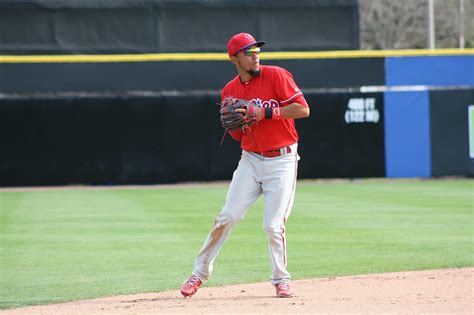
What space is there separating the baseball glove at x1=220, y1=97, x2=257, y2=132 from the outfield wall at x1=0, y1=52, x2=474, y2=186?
13049 millimetres

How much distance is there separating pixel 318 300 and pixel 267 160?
3.25 feet

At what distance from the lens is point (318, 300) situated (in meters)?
6.77

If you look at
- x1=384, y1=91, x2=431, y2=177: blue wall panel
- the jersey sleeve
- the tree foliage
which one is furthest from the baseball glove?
the tree foliage

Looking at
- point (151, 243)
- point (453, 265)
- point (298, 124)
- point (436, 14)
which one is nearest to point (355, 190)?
point (298, 124)

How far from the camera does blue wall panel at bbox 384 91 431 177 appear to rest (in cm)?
2055

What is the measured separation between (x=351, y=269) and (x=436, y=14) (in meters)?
34.7

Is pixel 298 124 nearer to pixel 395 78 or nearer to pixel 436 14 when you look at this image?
pixel 395 78

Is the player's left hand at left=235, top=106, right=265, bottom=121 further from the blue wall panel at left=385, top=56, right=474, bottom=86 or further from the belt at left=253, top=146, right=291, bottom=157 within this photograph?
the blue wall panel at left=385, top=56, right=474, bottom=86

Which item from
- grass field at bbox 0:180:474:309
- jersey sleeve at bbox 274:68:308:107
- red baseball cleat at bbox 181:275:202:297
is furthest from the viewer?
grass field at bbox 0:180:474:309

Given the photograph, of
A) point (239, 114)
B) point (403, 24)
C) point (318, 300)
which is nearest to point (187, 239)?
→ point (318, 300)

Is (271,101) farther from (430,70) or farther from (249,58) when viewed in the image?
(430,70)

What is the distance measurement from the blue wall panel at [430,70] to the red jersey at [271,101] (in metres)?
14.0

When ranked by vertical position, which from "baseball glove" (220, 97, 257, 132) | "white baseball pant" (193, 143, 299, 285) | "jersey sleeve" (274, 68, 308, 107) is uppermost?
"jersey sleeve" (274, 68, 308, 107)

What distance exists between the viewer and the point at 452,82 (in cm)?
2075
